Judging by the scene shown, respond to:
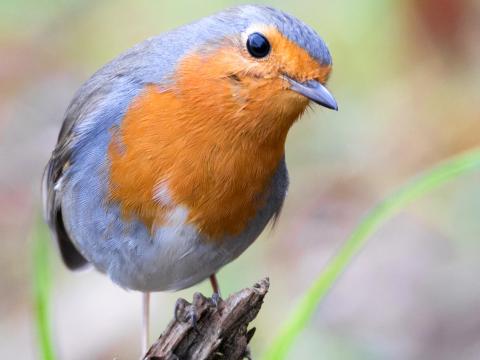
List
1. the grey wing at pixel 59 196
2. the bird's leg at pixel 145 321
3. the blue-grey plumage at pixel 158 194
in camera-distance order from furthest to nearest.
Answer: the bird's leg at pixel 145 321 < the grey wing at pixel 59 196 < the blue-grey plumage at pixel 158 194

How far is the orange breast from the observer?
3646 mm

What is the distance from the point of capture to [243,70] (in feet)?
11.8

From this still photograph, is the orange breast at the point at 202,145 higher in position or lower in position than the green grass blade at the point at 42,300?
higher

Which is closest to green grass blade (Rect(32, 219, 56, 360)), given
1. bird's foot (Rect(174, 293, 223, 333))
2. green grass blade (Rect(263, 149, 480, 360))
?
bird's foot (Rect(174, 293, 223, 333))

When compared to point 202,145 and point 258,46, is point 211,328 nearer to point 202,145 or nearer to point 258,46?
point 202,145

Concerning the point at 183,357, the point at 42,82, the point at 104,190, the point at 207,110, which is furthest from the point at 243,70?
the point at 42,82

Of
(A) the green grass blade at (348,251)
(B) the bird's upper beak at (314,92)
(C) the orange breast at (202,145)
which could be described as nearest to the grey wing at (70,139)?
(C) the orange breast at (202,145)

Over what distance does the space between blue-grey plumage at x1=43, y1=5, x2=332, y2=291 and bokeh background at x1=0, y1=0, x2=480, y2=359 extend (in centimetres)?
159

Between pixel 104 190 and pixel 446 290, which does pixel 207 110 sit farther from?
pixel 446 290

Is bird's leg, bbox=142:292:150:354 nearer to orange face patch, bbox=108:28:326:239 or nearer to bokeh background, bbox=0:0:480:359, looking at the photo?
bokeh background, bbox=0:0:480:359

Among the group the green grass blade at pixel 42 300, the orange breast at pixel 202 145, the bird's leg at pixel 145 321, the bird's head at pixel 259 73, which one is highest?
the bird's head at pixel 259 73

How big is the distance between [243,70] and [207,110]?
196mm

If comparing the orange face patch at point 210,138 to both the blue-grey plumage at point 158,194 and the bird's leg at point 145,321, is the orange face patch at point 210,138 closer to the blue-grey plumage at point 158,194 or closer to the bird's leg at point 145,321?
the blue-grey plumage at point 158,194

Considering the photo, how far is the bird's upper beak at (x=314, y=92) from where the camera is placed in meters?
3.54
